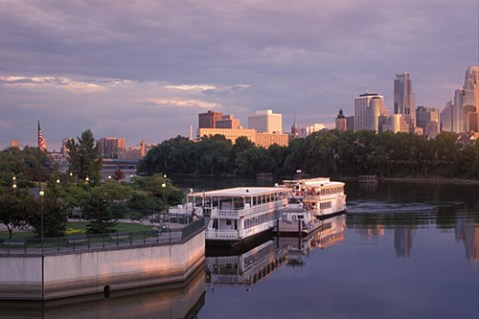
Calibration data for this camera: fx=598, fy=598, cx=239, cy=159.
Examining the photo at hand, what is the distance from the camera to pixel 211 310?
41562 millimetres

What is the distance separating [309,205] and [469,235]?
948 inches

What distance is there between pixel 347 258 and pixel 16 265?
32.3 metres

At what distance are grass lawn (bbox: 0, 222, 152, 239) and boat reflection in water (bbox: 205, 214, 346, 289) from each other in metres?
7.06

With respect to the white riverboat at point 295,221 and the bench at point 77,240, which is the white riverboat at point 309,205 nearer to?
the white riverboat at point 295,221

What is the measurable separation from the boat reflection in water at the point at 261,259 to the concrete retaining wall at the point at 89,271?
6.07 meters

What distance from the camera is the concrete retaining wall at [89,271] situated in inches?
1492

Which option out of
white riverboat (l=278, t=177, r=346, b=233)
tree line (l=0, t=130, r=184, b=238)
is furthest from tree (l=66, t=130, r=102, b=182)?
white riverboat (l=278, t=177, r=346, b=233)

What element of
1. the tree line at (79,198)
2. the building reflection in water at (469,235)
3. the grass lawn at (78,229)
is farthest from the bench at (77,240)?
the building reflection in water at (469,235)

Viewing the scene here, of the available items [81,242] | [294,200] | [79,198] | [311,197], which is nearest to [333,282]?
[81,242]

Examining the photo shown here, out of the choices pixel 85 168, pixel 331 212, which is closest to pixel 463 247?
pixel 331 212

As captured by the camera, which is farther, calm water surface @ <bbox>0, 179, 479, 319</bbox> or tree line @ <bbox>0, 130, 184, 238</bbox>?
tree line @ <bbox>0, 130, 184, 238</bbox>

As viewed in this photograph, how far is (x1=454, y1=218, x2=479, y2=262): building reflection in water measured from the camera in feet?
197

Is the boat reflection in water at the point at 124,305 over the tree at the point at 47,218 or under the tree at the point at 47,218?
under

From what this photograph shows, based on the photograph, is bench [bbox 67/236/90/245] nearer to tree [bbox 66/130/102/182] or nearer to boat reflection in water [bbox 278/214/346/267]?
boat reflection in water [bbox 278/214/346/267]
